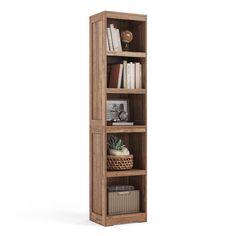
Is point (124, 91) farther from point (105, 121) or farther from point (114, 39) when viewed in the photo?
point (114, 39)

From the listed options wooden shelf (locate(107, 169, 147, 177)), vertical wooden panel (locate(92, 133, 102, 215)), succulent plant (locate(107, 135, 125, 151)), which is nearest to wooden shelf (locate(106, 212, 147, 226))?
vertical wooden panel (locate(92, 133, 102, 215))

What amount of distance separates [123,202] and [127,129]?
0.74 metres

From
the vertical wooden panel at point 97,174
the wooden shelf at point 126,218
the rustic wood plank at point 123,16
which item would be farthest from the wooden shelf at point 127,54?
the wooden shelf at point 126,218

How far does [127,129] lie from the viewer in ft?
19.6

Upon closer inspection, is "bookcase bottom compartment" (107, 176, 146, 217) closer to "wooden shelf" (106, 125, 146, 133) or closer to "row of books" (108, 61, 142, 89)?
"wooden shelf" (106, 125, 146, 133)

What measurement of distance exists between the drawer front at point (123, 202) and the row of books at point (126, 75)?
1070 millimetres

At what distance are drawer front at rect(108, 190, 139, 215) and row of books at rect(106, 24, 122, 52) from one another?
143cm

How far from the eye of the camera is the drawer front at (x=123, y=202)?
19.6 feet

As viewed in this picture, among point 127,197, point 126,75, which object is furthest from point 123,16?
point 127,197

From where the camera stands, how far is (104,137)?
5.86 m

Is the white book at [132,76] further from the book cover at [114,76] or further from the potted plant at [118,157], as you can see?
the potted plant at [118,157]

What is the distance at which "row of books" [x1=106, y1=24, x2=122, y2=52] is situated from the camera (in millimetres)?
5965
